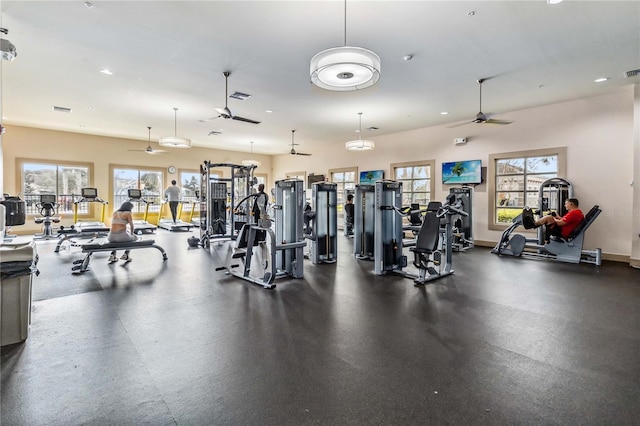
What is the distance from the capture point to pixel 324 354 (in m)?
2.53

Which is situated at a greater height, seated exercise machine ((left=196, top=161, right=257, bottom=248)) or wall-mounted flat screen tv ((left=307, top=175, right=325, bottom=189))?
wall-mounted flat screen tv ((left=307, top=175, right=325, bottom=189))

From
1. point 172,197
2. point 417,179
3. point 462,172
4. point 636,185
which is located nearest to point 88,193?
point 172,197

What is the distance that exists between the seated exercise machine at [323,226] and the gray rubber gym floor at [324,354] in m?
1.66

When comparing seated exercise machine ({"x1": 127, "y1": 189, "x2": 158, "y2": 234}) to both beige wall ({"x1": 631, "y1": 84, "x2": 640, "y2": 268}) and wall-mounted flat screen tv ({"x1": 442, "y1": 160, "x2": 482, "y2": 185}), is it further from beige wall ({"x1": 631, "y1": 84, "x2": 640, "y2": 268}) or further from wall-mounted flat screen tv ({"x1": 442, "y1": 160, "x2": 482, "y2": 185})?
beige wall ({"x1": 631, "y1": 84, "x2": 640, "y2": 268})

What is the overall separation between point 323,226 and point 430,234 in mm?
2243

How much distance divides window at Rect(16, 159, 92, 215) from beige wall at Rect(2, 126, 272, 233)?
195 millimetres

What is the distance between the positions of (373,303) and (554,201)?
6.09m

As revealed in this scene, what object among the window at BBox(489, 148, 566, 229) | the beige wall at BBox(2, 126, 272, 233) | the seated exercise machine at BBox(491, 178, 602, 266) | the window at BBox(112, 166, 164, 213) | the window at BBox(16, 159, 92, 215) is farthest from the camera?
the window at BBox(112, 166, 164, 213)

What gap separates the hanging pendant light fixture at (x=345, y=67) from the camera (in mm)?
3059

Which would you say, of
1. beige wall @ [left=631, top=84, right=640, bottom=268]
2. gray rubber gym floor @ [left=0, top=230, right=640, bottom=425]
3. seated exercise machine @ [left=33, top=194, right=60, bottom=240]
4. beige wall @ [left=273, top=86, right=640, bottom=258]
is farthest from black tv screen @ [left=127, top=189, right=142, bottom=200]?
beige wall @ [left=631, top=84, right=640, bottom=268]

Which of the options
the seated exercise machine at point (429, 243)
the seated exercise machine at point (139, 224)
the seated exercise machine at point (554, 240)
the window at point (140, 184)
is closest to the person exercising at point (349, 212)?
the seated exercise machine at point (554, 240)

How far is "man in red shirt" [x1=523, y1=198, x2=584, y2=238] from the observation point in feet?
19.9

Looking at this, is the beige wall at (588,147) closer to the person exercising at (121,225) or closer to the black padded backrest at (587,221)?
the black padded backrest at (587,221)

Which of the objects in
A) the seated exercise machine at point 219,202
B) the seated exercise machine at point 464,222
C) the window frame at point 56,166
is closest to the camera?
the seated exercise machine at point 464,222
